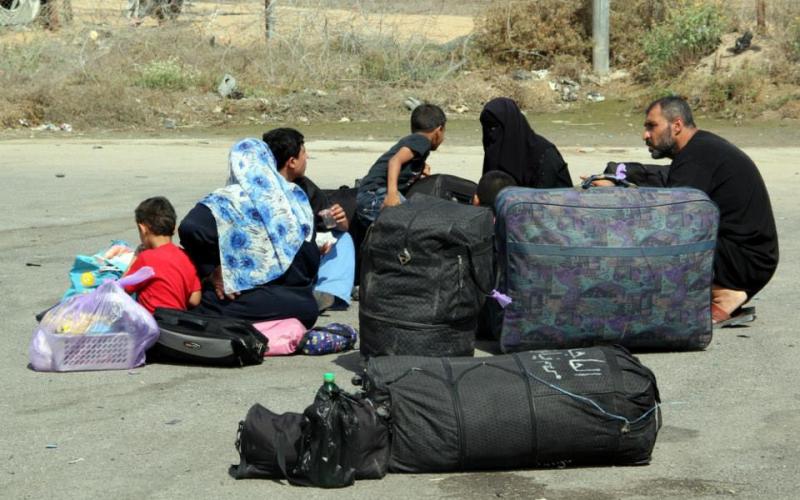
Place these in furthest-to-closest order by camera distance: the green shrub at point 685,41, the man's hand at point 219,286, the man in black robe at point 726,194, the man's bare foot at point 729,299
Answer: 1. the green shrub at point 685,41
2. the man's bare foot at point 729,299
3. the man in black robe at point 726,194
4. the man's hand at point 219,286

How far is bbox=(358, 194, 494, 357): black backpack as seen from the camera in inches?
242

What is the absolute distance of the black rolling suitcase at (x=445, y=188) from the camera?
8188mm

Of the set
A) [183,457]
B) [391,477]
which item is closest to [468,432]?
[391,477]

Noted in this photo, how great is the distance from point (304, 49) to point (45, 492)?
1826 cm

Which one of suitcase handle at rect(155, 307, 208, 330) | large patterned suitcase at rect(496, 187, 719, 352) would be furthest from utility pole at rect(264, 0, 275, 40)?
large patterned suitcase at rect(496, 187, 719, 352)

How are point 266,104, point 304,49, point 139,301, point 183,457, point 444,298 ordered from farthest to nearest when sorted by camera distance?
point 304,49
point 266,104
point 139,301
point 444,298
point 183,457

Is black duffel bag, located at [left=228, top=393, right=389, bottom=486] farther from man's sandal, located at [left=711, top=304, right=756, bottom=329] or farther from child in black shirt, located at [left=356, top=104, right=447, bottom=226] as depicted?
child in black shirt, located at [left=356, top=104, right=447, bottom=226]

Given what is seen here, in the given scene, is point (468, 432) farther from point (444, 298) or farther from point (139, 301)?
point (139, 301)

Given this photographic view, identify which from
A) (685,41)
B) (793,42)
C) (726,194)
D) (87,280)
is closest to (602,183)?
(726,194)

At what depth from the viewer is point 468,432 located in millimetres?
4961

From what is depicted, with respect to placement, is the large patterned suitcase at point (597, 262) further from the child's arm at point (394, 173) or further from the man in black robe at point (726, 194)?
the child's arm at point (394, 173)

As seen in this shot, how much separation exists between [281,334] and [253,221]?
643 millimetres

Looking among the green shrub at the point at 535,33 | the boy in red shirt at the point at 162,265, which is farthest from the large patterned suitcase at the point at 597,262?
the green shrub at the point at 535,33

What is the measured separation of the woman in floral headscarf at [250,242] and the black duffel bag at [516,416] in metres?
1.98
